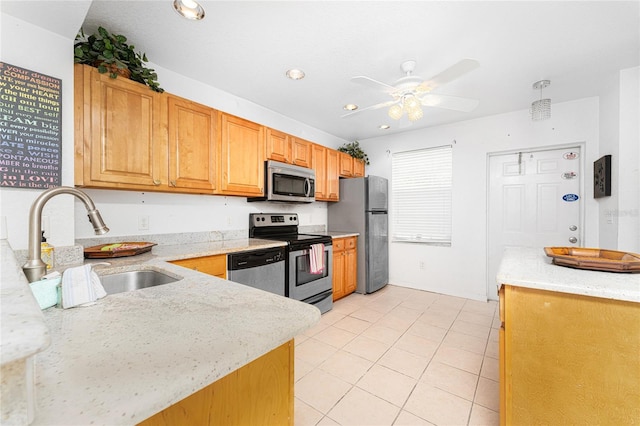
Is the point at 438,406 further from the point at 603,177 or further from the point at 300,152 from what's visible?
the point at 300,152

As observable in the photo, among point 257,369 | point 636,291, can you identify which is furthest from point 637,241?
point 257,369

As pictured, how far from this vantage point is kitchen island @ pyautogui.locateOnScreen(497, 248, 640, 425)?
1157 mm

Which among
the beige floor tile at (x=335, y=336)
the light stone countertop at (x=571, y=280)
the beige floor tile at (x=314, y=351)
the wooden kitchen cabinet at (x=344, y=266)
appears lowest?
the beige floor tile at (x=314, y=351)

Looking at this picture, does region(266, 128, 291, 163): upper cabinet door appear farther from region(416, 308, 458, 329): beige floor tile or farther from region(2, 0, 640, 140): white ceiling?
region(416, 308, 458, 329): beige floor tile

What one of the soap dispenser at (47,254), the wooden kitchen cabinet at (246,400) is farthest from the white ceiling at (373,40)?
the wooden kitchen cabinet at (246,400)

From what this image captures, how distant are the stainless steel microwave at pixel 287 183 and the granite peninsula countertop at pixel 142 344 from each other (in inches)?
79.8

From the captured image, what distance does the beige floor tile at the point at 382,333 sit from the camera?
2.57m

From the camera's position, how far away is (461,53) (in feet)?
7.09

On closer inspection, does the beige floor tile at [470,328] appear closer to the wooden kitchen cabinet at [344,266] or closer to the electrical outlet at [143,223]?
the wooden kitchen cabinet at [344,266]

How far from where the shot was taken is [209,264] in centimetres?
212

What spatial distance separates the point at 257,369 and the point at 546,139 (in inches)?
162

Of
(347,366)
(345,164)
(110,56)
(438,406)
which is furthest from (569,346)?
(345,164)

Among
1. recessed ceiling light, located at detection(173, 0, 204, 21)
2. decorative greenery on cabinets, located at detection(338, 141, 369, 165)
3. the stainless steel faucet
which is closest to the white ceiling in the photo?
recessed ceiling light, located at detection(173, 0, 204, 21)

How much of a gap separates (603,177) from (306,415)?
3.43 m
